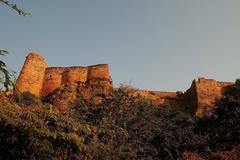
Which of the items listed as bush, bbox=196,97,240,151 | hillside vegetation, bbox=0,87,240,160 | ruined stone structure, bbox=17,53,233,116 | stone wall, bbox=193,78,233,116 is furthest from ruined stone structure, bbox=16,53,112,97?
bush, bbox=196,97,240,151

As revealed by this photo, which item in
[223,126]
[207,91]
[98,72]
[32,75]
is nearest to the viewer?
[223,126]

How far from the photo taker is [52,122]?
13.6 metres

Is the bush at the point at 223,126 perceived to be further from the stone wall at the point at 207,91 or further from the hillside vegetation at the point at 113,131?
the stone wall at the point at 207,91

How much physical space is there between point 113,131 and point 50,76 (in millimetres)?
26783

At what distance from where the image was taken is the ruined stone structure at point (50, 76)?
39.5 m

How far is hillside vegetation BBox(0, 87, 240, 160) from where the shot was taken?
12.7 m

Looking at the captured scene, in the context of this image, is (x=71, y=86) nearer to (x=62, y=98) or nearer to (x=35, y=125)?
(x=62, y=98)

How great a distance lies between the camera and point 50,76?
40906mm

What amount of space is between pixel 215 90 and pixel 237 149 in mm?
24020

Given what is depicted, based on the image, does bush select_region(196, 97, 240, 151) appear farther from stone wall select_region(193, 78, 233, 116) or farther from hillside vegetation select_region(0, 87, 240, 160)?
stone wall select_region(193, 78, 233, 116)

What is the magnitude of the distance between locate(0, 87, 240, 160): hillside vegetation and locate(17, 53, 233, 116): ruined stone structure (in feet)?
44.9

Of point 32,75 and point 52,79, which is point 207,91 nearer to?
point 52,79

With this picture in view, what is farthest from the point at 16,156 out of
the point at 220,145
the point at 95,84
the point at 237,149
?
the point at 95,84

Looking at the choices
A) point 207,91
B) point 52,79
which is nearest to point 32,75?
point 52,79
